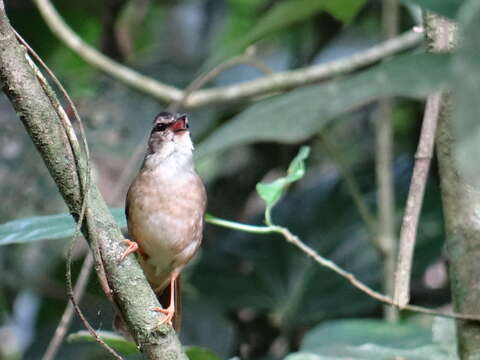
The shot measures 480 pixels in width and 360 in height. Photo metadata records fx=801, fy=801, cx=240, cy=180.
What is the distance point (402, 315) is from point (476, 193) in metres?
2.35

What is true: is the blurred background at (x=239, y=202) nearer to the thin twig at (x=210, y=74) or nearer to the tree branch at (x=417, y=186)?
the thin twig at (x=210, y=74)

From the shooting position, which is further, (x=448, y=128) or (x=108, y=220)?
(x=448, y=128)

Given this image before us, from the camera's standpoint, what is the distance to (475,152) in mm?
648

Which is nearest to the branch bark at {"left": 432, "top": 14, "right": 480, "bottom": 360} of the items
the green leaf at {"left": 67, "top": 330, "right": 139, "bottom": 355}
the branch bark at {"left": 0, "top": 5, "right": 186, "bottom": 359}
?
the branch bark at {"left": 0, "top": 5, "right": 186, "bottom": 359}

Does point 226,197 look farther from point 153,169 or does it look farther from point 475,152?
point 475,152

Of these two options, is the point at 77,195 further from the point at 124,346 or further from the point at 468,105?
the point at 468,105

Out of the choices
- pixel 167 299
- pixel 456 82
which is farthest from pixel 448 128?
pixel 167 299

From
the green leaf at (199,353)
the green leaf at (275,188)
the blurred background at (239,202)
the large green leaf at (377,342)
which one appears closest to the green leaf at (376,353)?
the large green leaf at (377,342)

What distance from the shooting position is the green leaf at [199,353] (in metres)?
2.29

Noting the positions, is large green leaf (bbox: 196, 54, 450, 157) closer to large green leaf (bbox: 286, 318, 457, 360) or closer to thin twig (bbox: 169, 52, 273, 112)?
large green leaf (bbox: 286, 318, 457, 360)

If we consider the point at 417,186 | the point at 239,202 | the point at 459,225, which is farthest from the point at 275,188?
the point at 239,202

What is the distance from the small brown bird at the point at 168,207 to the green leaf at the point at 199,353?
57 cm

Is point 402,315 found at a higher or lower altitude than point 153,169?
lower

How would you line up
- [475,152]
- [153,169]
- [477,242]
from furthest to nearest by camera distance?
[153,169] → [477,242] → [475,152]
